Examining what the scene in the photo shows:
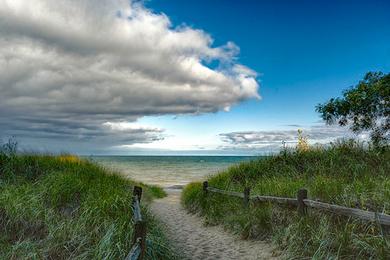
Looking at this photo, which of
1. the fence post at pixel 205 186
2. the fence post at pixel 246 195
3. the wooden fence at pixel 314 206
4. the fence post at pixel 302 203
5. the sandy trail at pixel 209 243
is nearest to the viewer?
the wooden fence at pixel 314 206

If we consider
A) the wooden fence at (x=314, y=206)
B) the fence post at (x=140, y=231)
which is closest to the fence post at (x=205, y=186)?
the wooden fence at (x=314, y=206)

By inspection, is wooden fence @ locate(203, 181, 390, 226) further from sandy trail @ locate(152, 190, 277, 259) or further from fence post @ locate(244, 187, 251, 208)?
sandy trail @ locate(152, 190, 277, 259)

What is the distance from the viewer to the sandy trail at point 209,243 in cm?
895

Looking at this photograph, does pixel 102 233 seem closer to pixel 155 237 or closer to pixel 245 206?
pixel 155 237

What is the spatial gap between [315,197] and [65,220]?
603 cm

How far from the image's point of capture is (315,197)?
9.46 meters

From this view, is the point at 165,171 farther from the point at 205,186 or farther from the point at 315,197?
the point at 315,197

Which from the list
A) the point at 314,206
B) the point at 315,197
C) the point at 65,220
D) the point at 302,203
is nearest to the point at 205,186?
the point at 315,197

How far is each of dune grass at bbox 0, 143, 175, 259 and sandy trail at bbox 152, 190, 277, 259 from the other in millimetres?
1243

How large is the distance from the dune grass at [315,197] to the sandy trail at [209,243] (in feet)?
1.08

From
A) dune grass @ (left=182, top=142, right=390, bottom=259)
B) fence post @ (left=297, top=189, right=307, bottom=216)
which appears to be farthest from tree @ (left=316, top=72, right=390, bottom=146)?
fence post @ (left=297, top=189, right=307, bottom=216)

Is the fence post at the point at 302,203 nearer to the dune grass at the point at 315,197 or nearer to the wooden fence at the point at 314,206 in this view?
the wooden fence at the point at 314,206

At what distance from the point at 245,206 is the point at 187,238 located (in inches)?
82.8

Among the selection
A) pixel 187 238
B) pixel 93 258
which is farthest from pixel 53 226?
pixel 187 238
